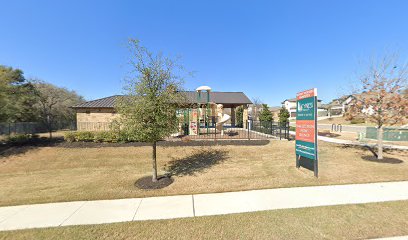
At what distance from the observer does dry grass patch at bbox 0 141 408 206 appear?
5.82m

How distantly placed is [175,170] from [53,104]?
36394mm

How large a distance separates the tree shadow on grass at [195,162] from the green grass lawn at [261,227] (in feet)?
12.1

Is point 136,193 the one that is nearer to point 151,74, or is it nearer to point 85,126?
point 151,74

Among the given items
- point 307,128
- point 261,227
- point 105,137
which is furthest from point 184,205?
point 105,137

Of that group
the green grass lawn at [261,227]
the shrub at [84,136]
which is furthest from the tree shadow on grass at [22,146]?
the green grass lawn at [261,227]

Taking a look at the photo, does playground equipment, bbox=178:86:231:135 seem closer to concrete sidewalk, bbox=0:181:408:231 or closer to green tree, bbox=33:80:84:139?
concrete sidewalk, bbox=0:181:408:231

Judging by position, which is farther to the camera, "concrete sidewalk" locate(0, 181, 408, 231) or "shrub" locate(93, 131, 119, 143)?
"shrub" locate(93, 131, 119, 143)

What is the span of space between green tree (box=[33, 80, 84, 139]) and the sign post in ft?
118

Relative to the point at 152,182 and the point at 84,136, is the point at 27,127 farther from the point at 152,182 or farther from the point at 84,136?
the point at 152,182

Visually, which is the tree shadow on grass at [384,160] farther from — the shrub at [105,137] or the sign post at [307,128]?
the shrub at [105,137]

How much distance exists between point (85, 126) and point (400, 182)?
23673 mm

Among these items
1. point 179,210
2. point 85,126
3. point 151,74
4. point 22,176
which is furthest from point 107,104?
point 179,210

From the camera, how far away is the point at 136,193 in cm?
551

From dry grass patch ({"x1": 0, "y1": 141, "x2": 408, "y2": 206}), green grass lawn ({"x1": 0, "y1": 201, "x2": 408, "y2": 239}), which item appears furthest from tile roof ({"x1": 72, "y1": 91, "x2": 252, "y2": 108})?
green grass lawn ({"x1": 0, "y1": 201, "x2": 408, "y2": 239})
